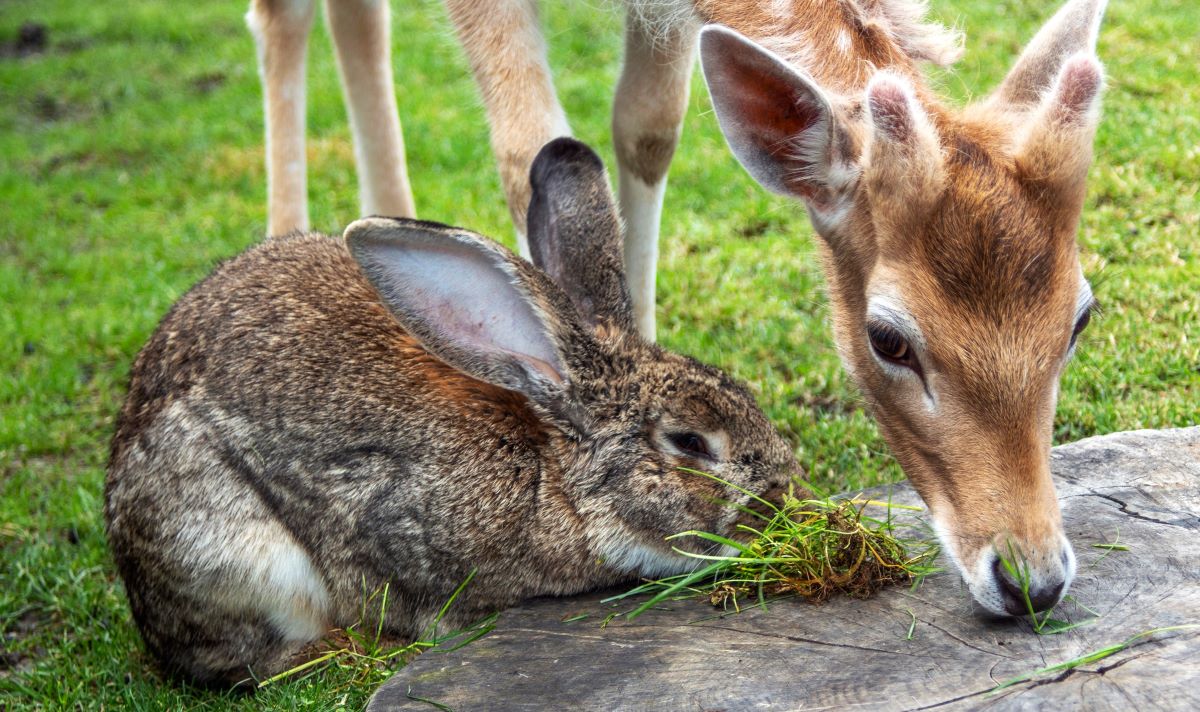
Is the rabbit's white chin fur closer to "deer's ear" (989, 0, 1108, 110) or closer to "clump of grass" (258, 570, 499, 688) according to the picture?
"clump of grass" (258, 570, 499, 688)

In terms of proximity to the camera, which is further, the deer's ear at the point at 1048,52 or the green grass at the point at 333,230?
the green grass at the point at 333,230

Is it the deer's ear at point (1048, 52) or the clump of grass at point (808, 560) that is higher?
the deer's ear at point (1048, 52)

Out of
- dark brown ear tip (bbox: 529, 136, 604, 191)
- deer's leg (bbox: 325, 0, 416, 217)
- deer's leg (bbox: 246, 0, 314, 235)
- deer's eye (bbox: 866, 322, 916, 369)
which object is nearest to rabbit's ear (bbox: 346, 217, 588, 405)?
dark brown ear tip (bbox: 529, 136, 604, 191)

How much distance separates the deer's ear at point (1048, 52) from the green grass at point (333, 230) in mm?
793

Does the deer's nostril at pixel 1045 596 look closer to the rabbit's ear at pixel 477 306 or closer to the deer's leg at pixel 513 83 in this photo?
the rabbit's ear at pixel 477 306

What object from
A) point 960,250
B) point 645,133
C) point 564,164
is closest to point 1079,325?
point 960,250

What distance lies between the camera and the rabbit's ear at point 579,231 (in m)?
4.16

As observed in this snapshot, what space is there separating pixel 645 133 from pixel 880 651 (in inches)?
117

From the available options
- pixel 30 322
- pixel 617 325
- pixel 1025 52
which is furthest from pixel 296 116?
pixel 1025 52

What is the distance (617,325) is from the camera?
161 inches

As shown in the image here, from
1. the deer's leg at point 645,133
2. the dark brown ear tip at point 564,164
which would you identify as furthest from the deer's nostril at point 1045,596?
the deer's leg at point 645,133

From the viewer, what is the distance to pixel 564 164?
4.33 metres

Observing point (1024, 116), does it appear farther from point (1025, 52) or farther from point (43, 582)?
point (43, 582)

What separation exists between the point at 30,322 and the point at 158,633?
4.24 metres
